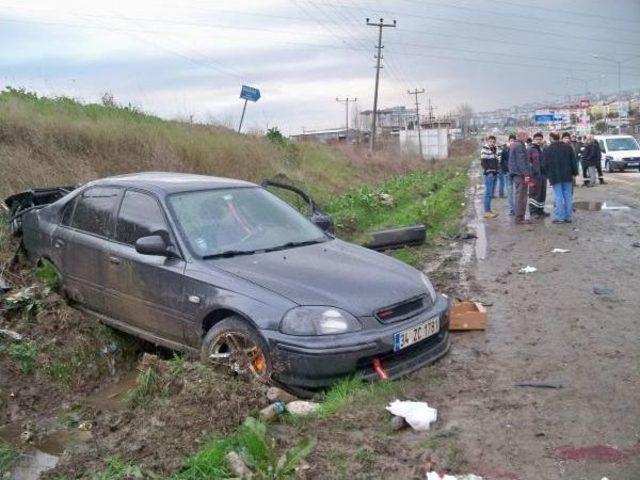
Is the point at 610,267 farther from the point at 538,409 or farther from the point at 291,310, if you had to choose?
the point at 291,310

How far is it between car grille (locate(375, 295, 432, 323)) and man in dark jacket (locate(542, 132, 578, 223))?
949 cm

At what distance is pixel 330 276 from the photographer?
16.5 feet

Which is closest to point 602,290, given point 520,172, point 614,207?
point 520,172

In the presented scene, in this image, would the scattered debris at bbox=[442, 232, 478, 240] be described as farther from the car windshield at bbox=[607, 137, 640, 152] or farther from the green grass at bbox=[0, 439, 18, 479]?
the car windshield at bbox=[607, 137, 640, 152]

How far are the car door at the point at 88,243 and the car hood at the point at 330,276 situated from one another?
1508 millimetres

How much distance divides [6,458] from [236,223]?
2507 millimetres

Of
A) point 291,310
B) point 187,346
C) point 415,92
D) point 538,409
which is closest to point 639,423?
point 538,409

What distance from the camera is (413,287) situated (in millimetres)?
5242

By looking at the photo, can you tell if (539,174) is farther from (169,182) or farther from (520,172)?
(169,182)

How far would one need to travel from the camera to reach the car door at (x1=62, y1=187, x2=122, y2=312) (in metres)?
6.17

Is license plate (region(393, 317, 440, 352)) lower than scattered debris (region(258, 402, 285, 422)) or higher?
higher

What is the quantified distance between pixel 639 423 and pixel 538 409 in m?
0.60

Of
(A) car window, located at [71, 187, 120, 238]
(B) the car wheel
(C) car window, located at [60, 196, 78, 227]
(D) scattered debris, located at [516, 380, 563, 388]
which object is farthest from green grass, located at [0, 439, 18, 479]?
(D) scattered debris, located at [516, 380, 563, 388]

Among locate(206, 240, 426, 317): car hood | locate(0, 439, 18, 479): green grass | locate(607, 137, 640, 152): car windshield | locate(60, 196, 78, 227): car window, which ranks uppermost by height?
locate(607, 137, 640, 152): car windshield
